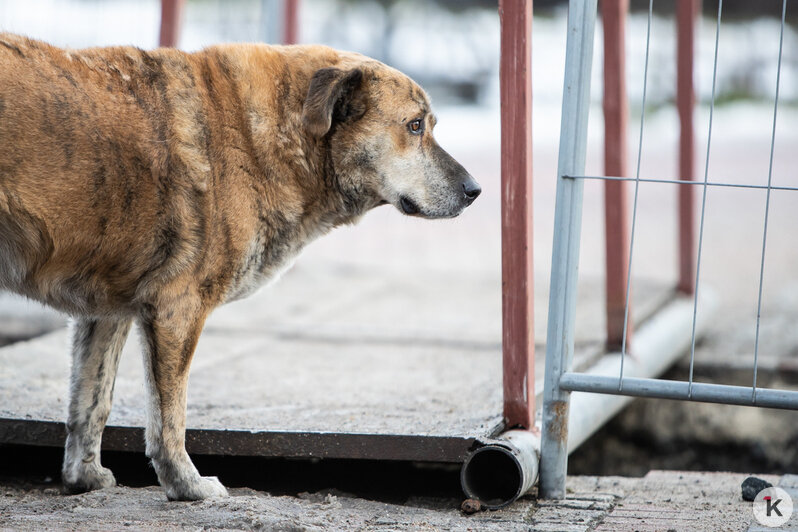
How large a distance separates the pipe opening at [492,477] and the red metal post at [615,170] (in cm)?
183

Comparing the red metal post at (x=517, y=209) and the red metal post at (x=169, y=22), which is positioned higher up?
the red metal post at (x=169, y=22)

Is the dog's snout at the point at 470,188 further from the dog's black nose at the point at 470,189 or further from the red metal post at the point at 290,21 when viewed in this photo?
the red metal post at the point at 290,21

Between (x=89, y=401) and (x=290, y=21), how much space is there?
4.44 m

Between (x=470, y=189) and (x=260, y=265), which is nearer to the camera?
(x=260, y=265)

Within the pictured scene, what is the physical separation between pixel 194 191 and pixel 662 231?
8883 millimetres

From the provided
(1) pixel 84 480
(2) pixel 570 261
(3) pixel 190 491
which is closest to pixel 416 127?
(2) pixel 570 261

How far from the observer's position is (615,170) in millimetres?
5133

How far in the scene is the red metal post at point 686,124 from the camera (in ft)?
20.8

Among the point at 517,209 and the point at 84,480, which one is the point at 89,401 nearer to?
the point at 84,480

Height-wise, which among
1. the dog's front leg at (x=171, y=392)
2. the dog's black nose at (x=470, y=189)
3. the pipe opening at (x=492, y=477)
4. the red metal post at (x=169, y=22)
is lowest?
the pipe opening at (x=492, y=477)

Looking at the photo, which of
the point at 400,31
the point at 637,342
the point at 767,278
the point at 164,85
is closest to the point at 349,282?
the point at 637,342

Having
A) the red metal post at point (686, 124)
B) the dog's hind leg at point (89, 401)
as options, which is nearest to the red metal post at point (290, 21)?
the red metal post at point (686, 124)

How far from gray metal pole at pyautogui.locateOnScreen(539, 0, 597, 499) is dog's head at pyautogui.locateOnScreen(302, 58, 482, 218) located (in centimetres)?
43

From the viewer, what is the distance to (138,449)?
364 cm
